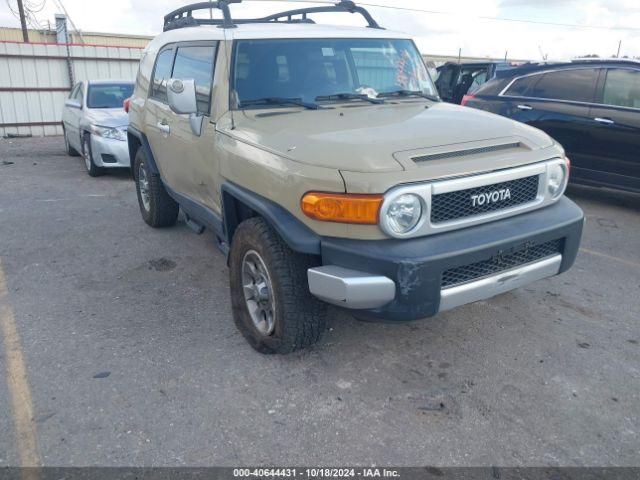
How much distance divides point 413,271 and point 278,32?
7.20ft

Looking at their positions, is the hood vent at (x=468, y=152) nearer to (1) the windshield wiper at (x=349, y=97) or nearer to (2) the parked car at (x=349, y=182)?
(2) the parked car at (x=349, y=182)

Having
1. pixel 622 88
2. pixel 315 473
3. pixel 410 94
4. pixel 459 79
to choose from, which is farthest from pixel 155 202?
pixel 459 79

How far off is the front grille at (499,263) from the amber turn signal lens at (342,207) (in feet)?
1.60

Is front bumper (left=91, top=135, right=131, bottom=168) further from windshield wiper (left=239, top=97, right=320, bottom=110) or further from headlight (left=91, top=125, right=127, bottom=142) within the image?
windshield wiper (left=239, top=97, right=320, bottom=110)

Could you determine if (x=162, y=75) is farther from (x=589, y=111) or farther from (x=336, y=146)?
(x=589, y=111)

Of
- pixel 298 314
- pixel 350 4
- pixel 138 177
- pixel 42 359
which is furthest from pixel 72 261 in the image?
pixel 350 4

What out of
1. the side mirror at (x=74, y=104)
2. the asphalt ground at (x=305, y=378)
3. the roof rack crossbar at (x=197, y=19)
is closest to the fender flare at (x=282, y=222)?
the asphalt ground at (x=305, y=378)

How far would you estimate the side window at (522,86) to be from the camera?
7.08 metres

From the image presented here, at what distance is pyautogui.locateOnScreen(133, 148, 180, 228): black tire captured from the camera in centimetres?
548

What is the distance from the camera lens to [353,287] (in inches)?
102

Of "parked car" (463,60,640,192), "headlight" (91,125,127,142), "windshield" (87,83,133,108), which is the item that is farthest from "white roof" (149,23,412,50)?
"windshield" (87,83,133,108)

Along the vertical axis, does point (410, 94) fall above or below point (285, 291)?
above

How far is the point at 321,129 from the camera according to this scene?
3170 mm

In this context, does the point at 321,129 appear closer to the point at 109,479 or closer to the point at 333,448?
the point at 333,448
